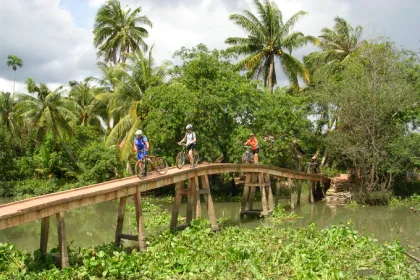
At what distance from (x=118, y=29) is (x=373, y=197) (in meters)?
25.5

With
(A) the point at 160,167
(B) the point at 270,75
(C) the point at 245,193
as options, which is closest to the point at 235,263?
(A) the point at 160,167

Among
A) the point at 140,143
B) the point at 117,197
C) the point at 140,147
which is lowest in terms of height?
the point at 117,197

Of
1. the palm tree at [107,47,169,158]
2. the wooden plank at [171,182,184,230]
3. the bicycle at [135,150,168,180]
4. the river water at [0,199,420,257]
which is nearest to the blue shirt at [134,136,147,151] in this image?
the bicycle at [135,150,168,180]

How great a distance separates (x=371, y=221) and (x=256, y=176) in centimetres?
547

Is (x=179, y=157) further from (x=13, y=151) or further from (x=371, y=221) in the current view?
(x=13, y=151)

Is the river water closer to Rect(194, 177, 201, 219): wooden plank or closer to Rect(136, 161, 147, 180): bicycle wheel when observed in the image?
Rect(194, 177, 201, 219): wooden plank

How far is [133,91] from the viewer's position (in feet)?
88.2

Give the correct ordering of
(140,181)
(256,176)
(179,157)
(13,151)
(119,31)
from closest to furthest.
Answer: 1. (140,181)
2. (179,157)
3. (256,176)
4. (13,151)
5. (119,31)

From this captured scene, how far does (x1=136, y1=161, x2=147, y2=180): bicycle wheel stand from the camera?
1323 cm

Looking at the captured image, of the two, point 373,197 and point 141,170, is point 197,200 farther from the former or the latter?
point 373,197

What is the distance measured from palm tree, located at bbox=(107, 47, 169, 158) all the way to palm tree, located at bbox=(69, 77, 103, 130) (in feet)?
24.2

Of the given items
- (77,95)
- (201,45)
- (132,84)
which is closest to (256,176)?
(201,45)

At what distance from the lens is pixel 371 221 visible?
19.2m

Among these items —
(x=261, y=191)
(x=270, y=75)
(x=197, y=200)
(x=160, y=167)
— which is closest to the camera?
(x=160, y=167)
